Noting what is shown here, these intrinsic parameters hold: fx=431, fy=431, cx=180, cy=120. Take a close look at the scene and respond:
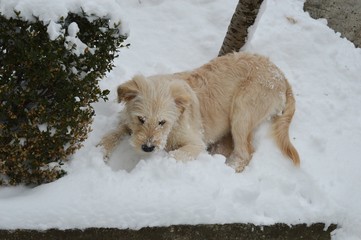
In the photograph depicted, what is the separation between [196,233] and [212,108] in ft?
5.50

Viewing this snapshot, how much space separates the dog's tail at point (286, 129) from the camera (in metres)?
4.78

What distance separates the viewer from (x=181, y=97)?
15.0 feet

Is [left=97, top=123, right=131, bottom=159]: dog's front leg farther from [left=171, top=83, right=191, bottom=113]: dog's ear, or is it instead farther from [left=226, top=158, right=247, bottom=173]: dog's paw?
[left=226, top=158, right=247, bottom=173]: dog's paw

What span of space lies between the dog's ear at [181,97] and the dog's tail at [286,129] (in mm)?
1163

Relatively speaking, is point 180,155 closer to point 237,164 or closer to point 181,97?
point 181,97

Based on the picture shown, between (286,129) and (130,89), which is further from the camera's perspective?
(286,129)

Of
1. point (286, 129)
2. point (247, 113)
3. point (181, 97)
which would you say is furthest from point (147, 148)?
point (286, 129)

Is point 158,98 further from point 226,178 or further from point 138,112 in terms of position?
point 226,178

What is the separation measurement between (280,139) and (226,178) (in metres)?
0.99

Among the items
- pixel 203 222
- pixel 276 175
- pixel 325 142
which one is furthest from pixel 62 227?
→ pixel 325 142

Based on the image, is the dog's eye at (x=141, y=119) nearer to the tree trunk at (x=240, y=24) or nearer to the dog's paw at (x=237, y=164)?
the dog's paw at (x=237, y=164)

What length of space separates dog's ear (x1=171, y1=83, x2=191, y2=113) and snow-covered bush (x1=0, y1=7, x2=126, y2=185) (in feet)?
2.89

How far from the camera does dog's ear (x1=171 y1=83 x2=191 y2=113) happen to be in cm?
457

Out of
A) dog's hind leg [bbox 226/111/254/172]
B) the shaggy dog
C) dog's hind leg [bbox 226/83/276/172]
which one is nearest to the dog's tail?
the shaggy dog
